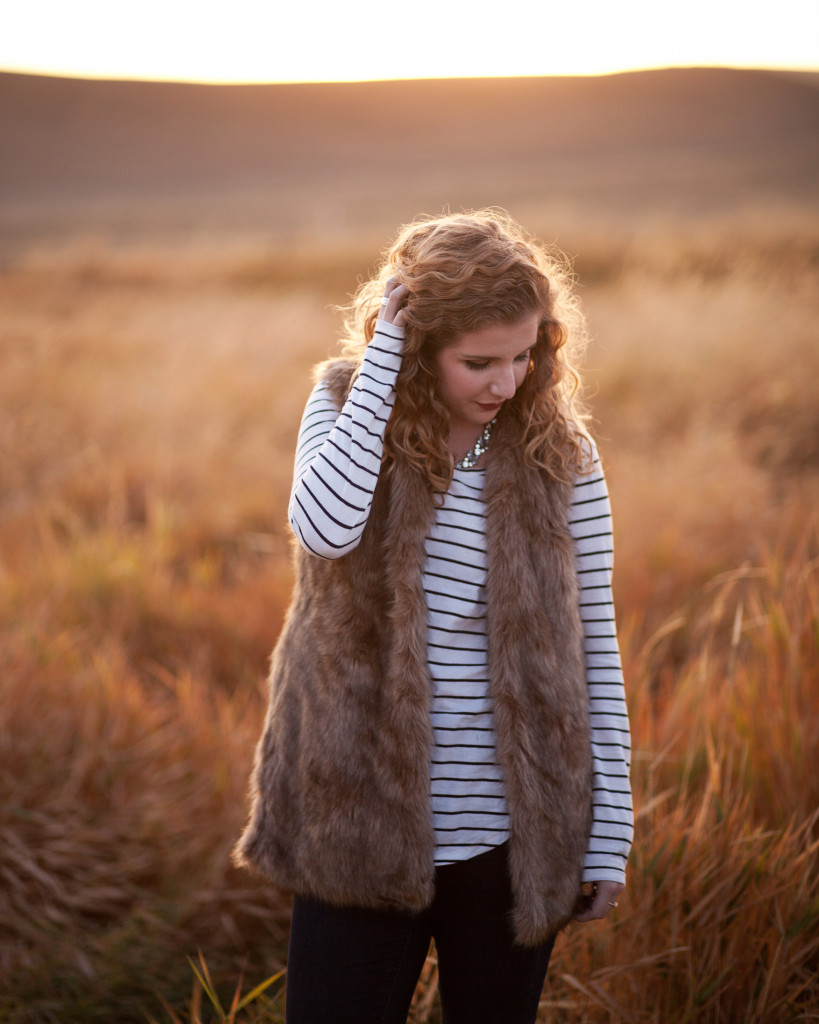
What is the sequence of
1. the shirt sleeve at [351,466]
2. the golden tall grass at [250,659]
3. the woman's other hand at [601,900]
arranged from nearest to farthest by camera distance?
the shirt sleeve at [351,466] → the woman's other hand at [601,900] → the golden tall grass at [250,659]

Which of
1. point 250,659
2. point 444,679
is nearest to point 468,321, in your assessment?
point 444,679

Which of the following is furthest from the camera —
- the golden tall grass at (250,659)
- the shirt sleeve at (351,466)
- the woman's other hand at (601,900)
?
the golden tall grass at (250,659)

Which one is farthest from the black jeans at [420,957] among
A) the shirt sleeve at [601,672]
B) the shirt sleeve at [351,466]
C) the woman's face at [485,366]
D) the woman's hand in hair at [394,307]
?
the woman's hand in hair at [394,307]

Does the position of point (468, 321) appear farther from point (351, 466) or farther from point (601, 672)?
point (601, 672)

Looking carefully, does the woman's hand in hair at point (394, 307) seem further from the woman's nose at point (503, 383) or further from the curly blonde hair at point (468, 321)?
the woman's nose at point (503, 383)

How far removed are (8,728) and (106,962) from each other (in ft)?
2.69

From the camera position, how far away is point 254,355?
761 centimetres

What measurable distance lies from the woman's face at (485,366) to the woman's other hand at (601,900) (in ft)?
2.77

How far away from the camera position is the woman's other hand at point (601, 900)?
1368 mm

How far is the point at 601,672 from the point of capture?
4.70 ft

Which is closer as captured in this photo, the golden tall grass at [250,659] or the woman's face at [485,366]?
the woman's face at [485,366]

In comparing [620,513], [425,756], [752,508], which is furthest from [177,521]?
[425,756]

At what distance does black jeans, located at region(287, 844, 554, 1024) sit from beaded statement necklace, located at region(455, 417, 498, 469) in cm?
66

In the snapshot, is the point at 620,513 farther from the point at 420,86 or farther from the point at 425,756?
the point at 420,86
